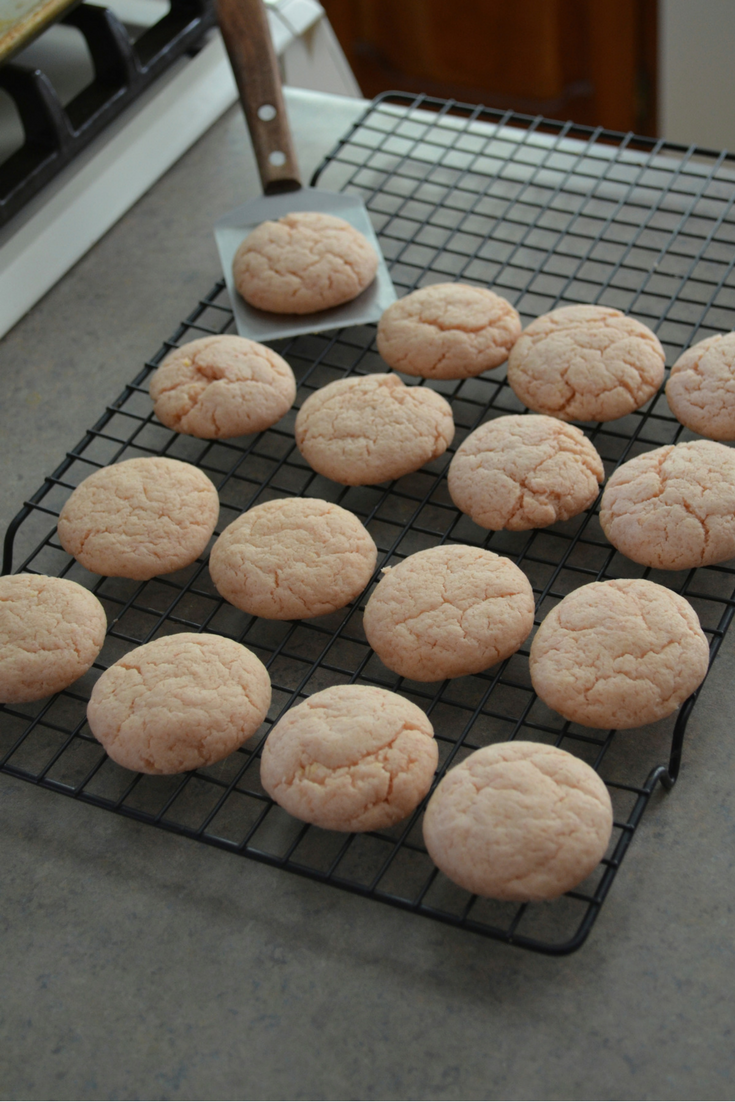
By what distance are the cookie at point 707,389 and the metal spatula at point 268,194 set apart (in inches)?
22.5

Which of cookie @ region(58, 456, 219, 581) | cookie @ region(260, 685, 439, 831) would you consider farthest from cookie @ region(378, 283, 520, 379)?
cookie @ region(260, 685, 439, 831)

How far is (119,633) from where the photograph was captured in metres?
1.55

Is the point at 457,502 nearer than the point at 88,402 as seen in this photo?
Yes

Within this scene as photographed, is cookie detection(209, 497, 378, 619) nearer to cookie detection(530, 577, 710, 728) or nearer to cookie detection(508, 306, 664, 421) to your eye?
cookie detection(530, 577, 710, 728)

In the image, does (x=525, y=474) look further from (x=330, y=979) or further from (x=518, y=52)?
(x=518, y=52)

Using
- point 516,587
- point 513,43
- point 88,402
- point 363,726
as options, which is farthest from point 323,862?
point 513,43

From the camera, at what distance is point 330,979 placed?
119cm

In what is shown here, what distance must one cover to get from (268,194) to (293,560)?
984 millimetres

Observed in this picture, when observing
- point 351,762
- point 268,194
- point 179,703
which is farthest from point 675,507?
point 268,194

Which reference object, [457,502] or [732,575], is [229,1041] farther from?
[732,575]

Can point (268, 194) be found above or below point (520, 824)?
above

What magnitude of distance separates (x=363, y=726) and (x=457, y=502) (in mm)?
454

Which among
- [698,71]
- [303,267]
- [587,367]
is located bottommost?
[698,71]

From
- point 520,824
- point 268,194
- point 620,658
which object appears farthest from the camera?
point 268,194
